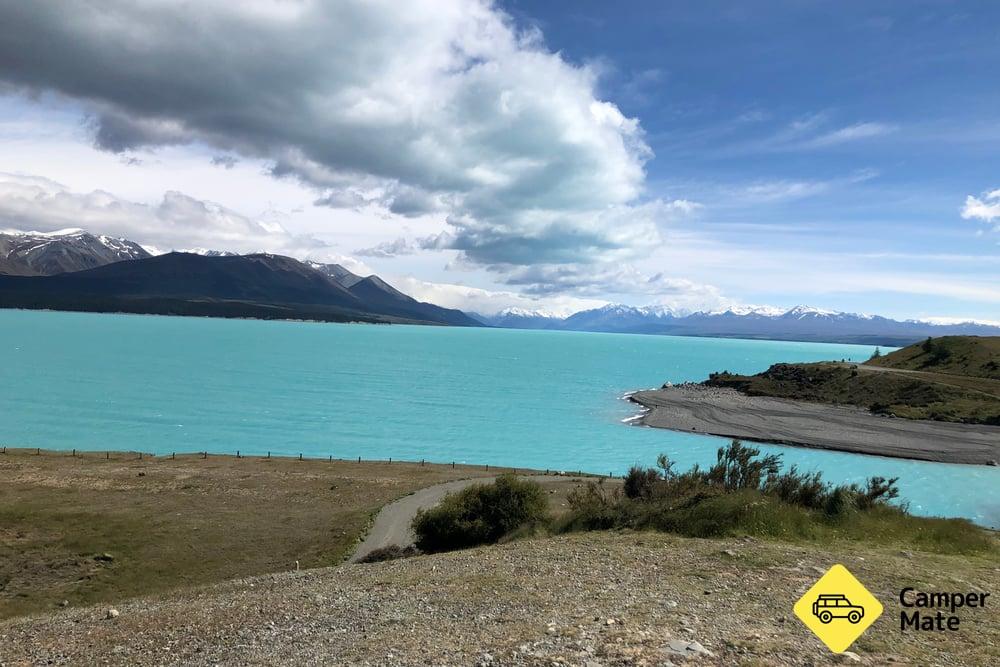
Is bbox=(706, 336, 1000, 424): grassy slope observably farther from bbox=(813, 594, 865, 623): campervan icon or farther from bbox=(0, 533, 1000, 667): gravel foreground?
bbox=(813, 594, 865, 623): campervan icon

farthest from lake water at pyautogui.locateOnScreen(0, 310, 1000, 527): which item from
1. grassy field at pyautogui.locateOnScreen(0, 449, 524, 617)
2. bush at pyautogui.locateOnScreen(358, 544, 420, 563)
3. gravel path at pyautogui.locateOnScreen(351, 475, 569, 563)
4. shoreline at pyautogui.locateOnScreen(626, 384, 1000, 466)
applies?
bush at pyautogui.locateOnScreen(358, 544, 420, 563)

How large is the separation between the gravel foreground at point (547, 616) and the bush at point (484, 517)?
27.2 ft

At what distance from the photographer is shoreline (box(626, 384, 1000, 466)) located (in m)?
81.4

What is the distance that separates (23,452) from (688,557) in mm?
72006

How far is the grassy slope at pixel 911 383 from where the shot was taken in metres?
106

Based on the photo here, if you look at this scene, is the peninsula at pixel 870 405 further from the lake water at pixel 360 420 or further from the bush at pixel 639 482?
the bush at pixel 639 482

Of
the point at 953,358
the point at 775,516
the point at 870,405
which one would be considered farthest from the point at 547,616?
the point at 953,358

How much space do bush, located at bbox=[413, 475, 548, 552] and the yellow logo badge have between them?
59.4ft

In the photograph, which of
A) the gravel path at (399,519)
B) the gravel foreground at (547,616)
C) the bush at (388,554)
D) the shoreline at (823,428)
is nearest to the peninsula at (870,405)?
the shoreline at (823,428)

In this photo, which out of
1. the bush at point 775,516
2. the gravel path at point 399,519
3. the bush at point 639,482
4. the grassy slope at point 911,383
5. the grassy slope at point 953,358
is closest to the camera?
the bush at point 775,516

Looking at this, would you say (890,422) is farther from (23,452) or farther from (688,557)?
(23,452)

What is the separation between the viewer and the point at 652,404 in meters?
122

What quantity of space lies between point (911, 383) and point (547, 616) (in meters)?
140

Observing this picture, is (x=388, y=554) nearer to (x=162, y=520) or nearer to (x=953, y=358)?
(x=162, y=520)
